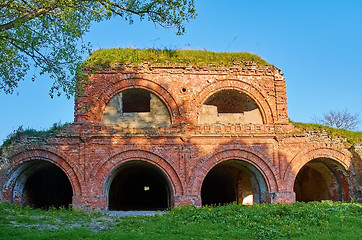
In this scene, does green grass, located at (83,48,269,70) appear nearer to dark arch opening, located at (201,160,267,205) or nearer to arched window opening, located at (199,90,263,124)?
arched window opening, located at (199,90,263,124)

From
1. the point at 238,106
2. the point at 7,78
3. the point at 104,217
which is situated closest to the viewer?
the point at 7,78

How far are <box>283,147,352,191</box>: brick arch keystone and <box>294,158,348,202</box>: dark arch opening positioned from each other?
0.32m

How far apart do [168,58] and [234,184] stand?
7.16 meters

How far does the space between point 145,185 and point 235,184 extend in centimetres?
640

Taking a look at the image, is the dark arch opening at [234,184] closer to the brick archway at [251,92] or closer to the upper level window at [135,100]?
the brick archway at [251,92]

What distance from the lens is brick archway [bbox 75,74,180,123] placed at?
1480cm

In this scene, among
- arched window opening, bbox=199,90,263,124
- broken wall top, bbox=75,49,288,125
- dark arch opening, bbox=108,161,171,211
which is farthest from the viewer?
dark arch opening, bbox=108,161,171,211

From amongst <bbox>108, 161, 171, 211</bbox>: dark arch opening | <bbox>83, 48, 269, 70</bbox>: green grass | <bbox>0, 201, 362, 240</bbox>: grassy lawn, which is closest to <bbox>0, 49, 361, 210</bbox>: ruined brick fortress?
<bbox>83, 48, 269, 70</bbox>: green grass

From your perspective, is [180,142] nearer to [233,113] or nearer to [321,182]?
[233,113]

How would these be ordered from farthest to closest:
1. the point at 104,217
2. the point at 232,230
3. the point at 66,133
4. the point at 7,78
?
1. the point at 66,133
2. the point at 104,217
3. the point at 7,78
4. the point at 232,230

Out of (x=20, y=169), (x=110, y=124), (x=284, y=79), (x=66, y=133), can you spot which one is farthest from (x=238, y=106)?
(x=20, y=169)

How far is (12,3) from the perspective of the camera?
891 cm

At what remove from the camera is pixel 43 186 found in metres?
17.4

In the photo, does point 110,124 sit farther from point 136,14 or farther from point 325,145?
point 325,145
